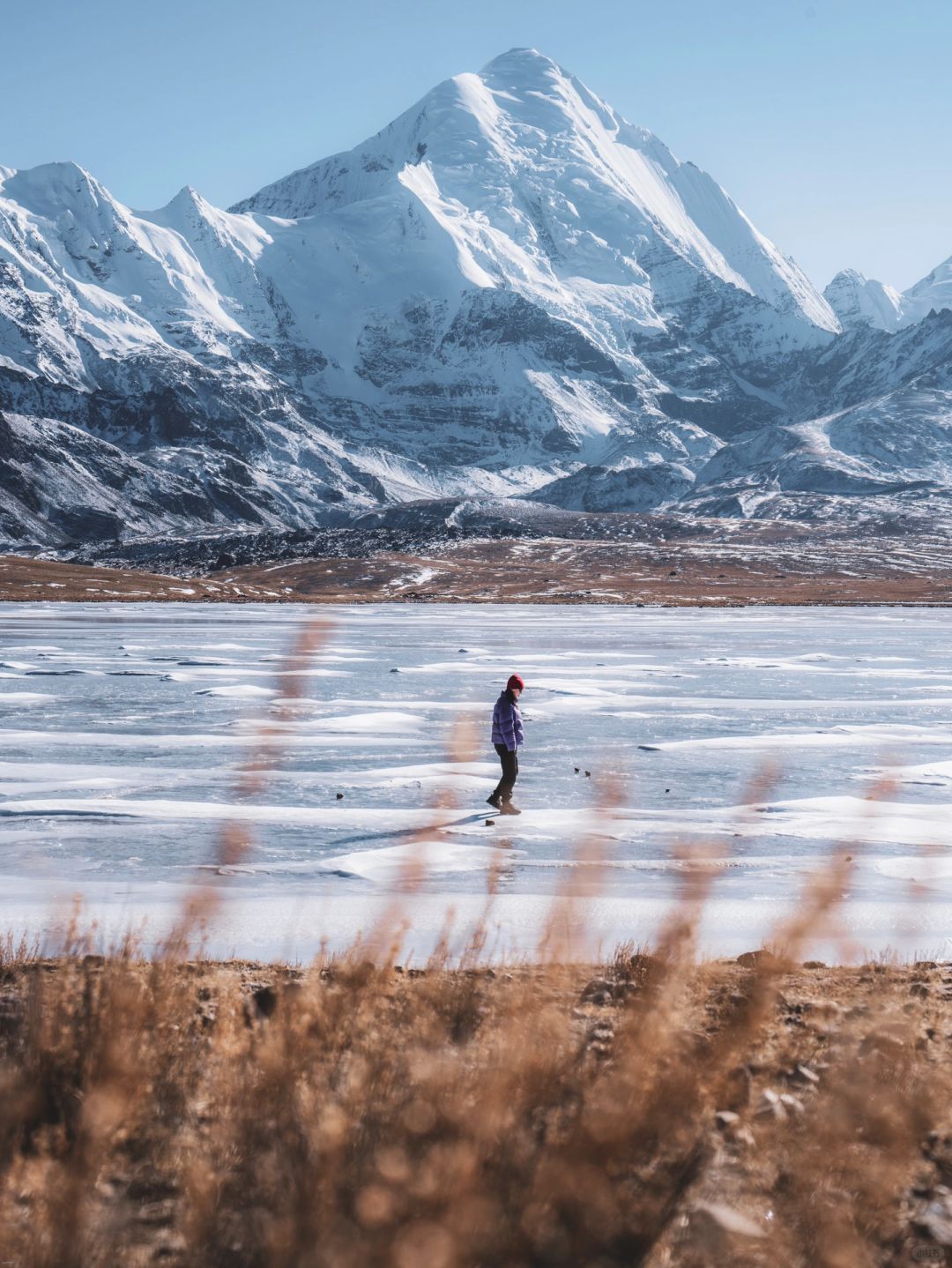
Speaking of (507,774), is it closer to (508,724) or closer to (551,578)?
(508,724)

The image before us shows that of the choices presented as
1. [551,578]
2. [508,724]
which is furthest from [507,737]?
[551,578]

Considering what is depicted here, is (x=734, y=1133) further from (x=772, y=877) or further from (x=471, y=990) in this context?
(x=772, y=877)

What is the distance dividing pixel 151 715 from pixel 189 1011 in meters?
18.8

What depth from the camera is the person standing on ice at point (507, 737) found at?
1641 cm

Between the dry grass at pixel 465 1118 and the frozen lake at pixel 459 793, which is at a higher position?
the dry grass at pixel 465 1118

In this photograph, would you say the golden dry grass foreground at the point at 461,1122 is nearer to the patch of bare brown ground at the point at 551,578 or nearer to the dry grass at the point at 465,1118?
the dry grass at the point at 465,1118

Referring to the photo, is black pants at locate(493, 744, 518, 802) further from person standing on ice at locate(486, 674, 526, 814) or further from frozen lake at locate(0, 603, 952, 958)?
frozen lake at locate(0, 603, 952, 958)

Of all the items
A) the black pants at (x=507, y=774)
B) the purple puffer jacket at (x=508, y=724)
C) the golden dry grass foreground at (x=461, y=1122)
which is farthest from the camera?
the purple puffer jacket at (x=508, y=724)

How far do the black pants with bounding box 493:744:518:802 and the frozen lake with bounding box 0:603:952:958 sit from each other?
0.32 meters

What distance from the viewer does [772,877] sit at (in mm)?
12758

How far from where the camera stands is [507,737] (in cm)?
1667

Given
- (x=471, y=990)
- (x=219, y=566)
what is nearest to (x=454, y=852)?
(x=471, y=990)

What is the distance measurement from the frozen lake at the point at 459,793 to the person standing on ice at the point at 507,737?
0.34 m

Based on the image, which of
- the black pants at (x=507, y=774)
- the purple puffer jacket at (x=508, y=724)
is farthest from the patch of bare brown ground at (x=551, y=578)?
the black pants at (x=507, y=774)
